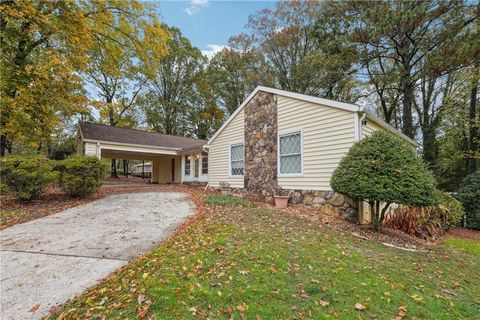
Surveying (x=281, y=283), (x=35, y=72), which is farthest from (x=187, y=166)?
(x=281, y=283)

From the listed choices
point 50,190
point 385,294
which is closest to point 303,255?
point 385,294

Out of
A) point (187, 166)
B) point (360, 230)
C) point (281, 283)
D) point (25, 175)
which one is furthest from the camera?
point (187, 166)

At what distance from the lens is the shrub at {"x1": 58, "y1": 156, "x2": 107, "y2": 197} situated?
26.7ft

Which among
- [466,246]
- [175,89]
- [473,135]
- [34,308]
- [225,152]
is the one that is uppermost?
[175,89]

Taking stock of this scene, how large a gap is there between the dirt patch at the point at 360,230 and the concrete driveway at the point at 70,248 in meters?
3.63

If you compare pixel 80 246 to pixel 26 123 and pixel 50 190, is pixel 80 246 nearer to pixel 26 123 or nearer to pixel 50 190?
pixel 50 190

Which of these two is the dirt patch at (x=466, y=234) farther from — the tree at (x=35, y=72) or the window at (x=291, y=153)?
the tree at (x=35, y=72)

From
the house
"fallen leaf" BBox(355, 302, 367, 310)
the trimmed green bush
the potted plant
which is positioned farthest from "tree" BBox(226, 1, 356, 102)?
"fallen leaf" BBox(355, 302, 367, 310)

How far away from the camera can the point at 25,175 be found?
23.5ft

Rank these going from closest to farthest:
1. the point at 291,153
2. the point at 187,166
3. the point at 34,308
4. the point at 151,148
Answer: the point at 34,308 → the point at 291,153 → the point at 151,148 → the point at 187,166

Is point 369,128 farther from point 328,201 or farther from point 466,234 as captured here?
point 466,234

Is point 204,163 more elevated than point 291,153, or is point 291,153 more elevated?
point 291,153

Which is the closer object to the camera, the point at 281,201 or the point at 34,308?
the point at 34,308

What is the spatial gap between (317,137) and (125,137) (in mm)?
13372
